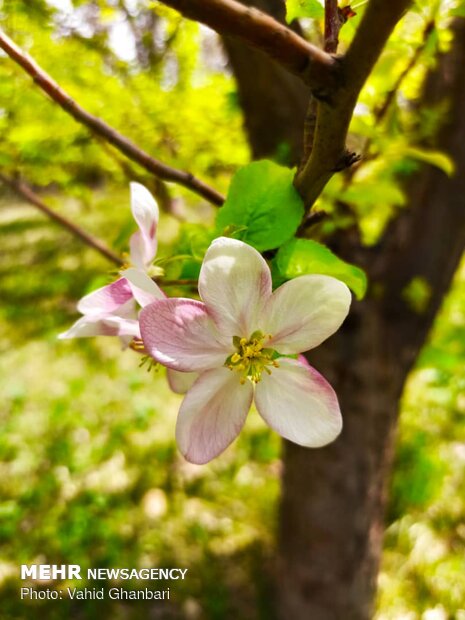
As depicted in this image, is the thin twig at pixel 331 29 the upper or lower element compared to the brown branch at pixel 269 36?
upper

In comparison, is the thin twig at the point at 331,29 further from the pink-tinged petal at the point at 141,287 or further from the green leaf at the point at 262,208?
the pink-tinged petal at the point at 141,287

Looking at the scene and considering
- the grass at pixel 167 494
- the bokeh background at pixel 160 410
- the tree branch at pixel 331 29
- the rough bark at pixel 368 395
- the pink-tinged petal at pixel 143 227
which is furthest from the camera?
the grass at pixel 167 494

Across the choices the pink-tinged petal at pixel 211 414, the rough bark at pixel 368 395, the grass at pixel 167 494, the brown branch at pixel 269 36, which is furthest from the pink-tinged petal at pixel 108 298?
the grass at pixel 167 494

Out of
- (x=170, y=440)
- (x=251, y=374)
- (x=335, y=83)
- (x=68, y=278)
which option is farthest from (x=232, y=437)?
(x=68, y=278)

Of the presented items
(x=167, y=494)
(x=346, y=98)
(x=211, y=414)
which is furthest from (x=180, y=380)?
(x=167, y=494)

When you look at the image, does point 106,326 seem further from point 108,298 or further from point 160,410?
point 160,410

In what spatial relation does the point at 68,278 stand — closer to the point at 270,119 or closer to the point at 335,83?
the point at 270,119

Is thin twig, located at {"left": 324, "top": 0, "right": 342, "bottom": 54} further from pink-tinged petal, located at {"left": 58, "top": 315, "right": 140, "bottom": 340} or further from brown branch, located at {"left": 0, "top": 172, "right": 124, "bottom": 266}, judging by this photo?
brown branch, located at {"left": 0, "top": 172, "right": 124, "bottom": 266}
